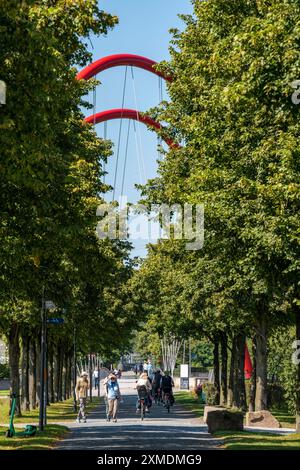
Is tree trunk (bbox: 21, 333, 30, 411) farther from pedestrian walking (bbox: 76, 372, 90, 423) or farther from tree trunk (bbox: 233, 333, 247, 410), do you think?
tree trunk (bbox: 233, 333, 247, 410)

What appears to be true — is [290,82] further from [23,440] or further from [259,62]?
Result: [23,440]

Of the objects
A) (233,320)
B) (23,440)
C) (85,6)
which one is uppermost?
(85,6)

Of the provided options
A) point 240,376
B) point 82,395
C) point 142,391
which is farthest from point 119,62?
point 82,395

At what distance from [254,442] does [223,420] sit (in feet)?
16.2

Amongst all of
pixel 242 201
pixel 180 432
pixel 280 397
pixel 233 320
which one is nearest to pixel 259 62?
pixel 242 201

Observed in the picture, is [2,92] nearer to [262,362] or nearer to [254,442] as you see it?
[254,442]

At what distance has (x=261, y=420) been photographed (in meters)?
33.6

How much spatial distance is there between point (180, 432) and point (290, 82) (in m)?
12.9

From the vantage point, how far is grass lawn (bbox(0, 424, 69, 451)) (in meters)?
21.4

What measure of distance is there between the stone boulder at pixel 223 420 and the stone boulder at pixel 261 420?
17.2ft

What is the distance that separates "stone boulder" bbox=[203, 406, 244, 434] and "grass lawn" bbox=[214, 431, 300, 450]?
539 millimetres

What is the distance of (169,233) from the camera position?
3491 centimetres

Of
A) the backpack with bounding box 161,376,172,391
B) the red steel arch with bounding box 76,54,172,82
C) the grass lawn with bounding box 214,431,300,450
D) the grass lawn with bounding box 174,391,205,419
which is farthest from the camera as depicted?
the red steel arch with bounding box 76,54,172,82

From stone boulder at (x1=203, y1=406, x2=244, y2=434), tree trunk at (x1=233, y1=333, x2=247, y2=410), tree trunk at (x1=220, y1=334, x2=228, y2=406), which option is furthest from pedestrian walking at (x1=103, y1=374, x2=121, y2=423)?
tree trunk at (x1=220, y1=334, x2=228, y2=406)
